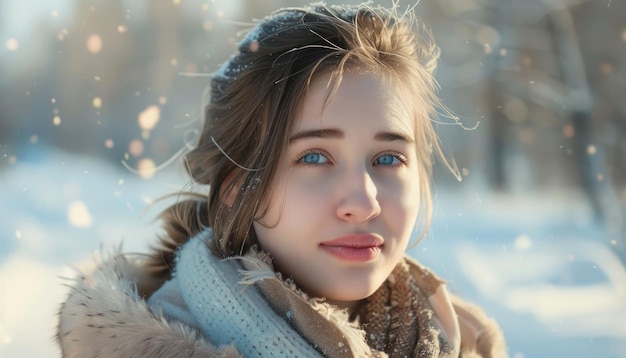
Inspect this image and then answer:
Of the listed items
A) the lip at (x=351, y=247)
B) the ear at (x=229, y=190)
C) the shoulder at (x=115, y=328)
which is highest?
the ear at (x=229, y=190)

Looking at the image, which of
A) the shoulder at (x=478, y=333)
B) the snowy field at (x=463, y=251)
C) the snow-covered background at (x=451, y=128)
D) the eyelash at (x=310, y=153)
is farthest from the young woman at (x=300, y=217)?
the snow-covered background at (x=451, y=128)

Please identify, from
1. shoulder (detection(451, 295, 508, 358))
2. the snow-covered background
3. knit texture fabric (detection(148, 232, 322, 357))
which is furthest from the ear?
the snow-covered background

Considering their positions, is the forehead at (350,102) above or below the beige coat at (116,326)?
above

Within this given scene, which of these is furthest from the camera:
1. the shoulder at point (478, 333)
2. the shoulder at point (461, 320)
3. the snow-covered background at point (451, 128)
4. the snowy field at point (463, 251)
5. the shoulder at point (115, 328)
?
the snow-covered background at point (451, 128)

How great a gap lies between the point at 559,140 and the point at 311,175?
8638 mm

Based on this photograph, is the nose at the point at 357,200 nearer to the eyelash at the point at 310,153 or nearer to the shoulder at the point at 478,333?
the eyelash at the point at 310,153

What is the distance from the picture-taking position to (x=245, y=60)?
5.23 ft

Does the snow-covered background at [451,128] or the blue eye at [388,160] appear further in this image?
the snow-covered background at [451,128]

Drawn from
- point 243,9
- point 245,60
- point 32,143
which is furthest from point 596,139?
point 245,60

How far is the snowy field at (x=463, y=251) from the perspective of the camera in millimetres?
3639

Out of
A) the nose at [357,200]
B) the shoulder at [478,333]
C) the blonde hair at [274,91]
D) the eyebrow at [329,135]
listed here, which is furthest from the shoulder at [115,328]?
the shoulder at [478,333]

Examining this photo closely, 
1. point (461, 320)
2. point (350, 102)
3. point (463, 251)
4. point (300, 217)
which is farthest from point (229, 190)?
point (463, 251)

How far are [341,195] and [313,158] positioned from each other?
106mm

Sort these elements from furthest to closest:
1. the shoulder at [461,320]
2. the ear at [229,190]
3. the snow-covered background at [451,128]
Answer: the snow-covered background at [451,128], the shoulder at [461,320], the ear at [229,190]
